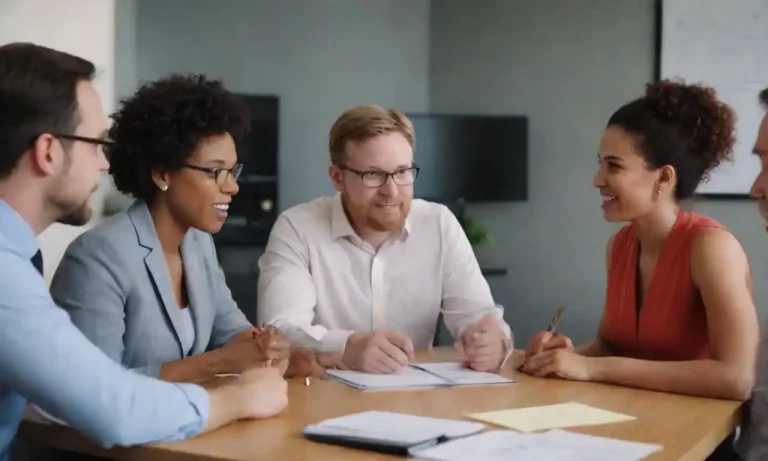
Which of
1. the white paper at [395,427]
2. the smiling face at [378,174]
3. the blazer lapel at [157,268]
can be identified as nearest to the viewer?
the white paper at [395,427]

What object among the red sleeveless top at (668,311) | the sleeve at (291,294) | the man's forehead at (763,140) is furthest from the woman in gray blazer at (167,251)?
the man's forehead at (763,140)

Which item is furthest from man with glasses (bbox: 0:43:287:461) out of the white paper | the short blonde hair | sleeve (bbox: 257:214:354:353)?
the short blonde hair

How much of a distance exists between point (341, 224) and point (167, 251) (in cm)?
61

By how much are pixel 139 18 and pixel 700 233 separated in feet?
9.05

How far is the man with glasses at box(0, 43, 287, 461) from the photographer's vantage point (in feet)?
4.25

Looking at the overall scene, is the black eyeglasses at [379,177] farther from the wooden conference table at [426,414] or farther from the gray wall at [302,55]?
the gray wall at [302,55]

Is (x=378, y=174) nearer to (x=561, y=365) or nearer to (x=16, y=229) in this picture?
(x=561, y=365)

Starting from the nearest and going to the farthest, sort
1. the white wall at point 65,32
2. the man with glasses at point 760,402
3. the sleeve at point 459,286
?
the man with glasses at point 760,402, the sleeve at point 459,286, the white wall at point 65,32

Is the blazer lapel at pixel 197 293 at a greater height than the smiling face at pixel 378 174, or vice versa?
the smiling face at pixel 378 174

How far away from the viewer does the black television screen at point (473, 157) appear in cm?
437

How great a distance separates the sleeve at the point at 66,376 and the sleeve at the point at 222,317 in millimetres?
676

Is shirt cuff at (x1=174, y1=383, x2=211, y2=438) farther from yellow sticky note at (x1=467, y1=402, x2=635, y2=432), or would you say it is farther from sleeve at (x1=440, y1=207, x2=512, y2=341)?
sleeve at (x1=440, y1=207, x2=512, y2=341)

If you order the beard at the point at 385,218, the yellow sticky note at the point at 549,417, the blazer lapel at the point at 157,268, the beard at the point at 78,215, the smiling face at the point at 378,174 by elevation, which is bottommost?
the yellow sticky note at the point at 549,417

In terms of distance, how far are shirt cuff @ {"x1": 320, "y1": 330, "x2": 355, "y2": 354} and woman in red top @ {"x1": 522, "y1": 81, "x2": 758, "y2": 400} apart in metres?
0.42
